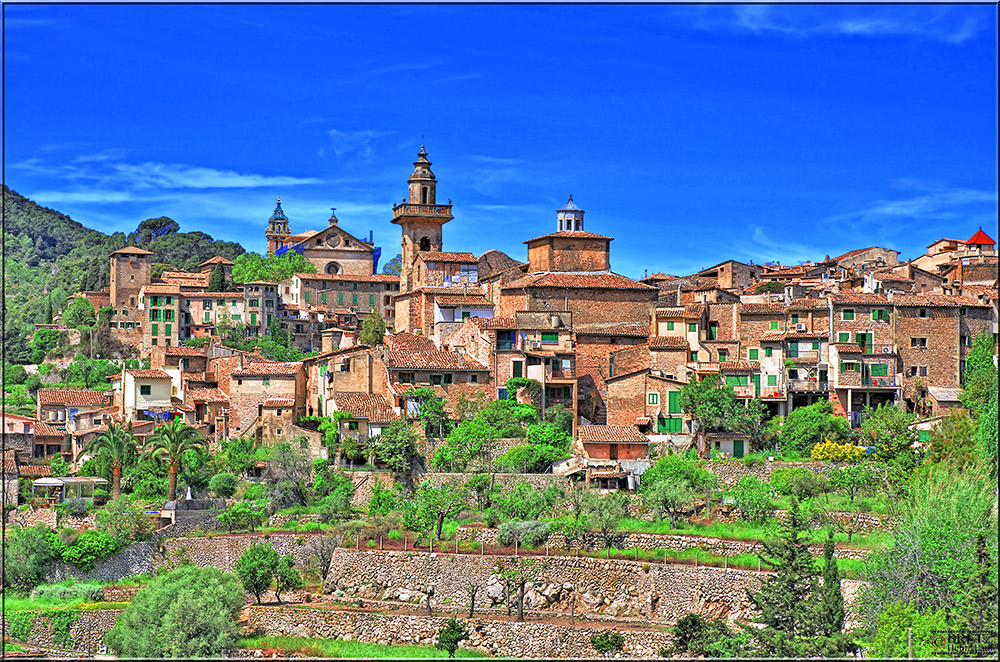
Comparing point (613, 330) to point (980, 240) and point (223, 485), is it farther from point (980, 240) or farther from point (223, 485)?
point (980, 240)

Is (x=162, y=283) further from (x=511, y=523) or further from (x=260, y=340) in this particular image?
(x=511, y=523)

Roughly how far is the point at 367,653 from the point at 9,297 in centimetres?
7958

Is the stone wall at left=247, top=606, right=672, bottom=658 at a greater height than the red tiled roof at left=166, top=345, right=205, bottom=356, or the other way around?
the red tiled roof at left=166, top=345, right=205, bottom=356

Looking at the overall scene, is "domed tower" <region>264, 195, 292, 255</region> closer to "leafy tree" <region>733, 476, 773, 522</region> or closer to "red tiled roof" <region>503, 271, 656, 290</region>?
"red tiled roof" <region>503, 271, 656, 290</region>

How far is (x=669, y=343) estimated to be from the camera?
56094 millimetres

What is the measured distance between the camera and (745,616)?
38.1 meters

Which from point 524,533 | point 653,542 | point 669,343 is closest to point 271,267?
point 669,343

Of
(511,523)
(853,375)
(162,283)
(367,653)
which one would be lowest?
(367,653)

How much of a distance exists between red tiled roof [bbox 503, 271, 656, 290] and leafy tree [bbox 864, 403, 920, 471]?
13609 millimetres

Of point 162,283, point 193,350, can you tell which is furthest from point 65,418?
point 162,283

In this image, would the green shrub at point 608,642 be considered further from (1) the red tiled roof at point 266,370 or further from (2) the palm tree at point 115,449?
(1) the red tiled roof at point 266,370

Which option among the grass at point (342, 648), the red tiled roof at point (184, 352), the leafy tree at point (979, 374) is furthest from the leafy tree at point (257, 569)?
the leafy tree at point (979, 374)

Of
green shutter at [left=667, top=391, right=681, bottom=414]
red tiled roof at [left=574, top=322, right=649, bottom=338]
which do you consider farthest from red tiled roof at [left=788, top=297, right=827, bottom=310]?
green shutter at [left=667, top=391, right=681, bottom=414]

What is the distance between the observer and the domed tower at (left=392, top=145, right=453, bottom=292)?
243ft
